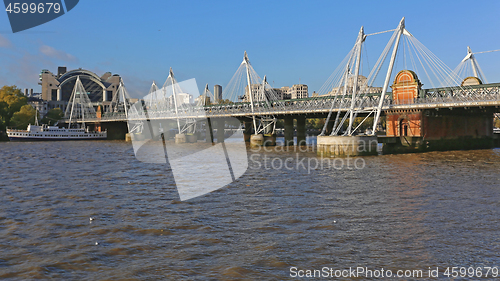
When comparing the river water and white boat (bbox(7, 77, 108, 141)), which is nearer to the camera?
the river water

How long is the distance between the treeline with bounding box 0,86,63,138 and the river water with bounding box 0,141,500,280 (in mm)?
108739

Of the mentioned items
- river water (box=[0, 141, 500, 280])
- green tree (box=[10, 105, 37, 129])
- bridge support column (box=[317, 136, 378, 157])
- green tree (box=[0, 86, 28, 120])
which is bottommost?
river water (box=[0, 141, 500, 280])

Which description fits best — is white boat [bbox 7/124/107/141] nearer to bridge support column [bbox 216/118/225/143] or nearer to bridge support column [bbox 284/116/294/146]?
bridge support column [bbox 216/118/225/143]

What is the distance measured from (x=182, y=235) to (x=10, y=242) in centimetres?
552

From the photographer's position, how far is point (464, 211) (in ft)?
55.4

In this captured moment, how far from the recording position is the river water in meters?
10.5

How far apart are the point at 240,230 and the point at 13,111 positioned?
13526 centimetres

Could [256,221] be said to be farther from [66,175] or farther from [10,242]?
[66,175]

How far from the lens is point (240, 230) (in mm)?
13930

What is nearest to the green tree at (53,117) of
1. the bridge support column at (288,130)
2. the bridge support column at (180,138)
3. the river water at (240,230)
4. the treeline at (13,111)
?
the treeline at (13,111)

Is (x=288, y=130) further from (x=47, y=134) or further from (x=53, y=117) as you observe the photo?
(x=53, y=117)

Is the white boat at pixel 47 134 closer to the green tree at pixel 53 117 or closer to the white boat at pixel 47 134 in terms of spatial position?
the white boat at pixel 47 134

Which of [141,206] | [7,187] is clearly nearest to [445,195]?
[141,206]

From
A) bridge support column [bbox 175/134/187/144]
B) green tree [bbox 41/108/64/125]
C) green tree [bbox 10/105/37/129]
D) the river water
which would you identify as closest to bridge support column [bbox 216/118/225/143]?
bridge support column [bbox 175/134/187/144]
